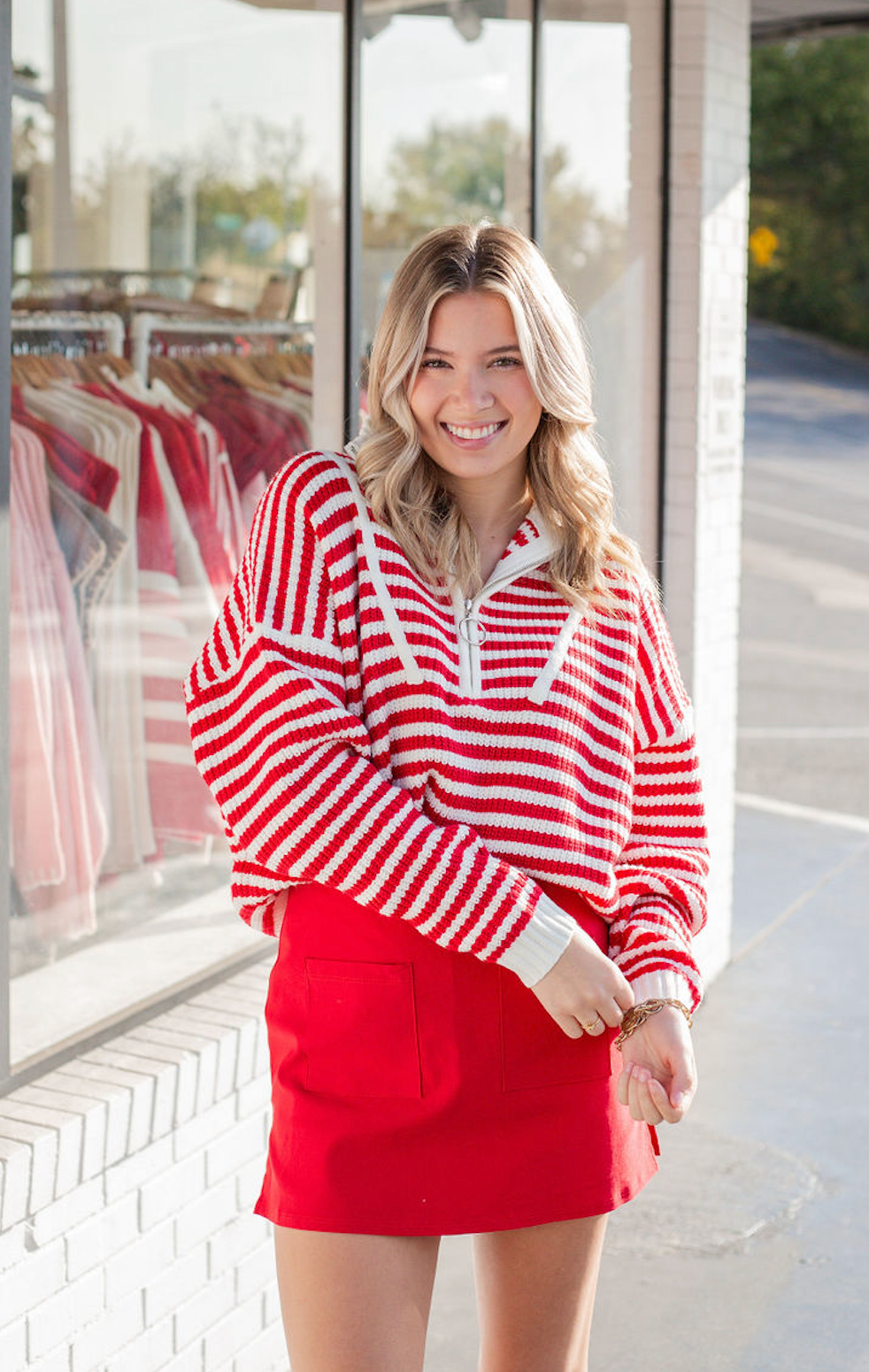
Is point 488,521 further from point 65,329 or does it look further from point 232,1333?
point 65,329

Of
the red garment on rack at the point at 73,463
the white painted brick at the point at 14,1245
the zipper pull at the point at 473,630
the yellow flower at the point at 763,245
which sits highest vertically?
the yellow flower at the point at 763,245

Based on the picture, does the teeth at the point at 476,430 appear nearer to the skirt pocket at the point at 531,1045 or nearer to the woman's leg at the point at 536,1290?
the skirt pocket at the point at 531,1045

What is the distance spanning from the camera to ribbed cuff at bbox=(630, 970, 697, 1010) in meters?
2.11

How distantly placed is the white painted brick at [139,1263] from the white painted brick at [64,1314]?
0.09 feet

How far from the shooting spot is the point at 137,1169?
2.84 m

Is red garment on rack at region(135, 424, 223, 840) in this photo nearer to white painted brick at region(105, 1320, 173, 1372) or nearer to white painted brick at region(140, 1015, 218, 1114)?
white painted brick at region(140, 1015, 218, 1114)

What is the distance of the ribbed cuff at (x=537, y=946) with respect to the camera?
1.96 meters

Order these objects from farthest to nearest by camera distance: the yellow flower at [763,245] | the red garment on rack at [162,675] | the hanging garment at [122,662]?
the yellow flower at [763,245] → the red garment on rack at [162,675] → the hanging garment at [122,662]

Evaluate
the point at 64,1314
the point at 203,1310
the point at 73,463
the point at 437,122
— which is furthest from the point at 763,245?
the point at 64,1314

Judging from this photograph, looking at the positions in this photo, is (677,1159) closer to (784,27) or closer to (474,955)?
(474,955)

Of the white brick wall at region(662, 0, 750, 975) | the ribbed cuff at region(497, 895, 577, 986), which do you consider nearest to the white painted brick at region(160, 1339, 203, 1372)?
the ribbed cuff at region(497, 895, 577, 986)

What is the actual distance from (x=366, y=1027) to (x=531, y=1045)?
0.19 m

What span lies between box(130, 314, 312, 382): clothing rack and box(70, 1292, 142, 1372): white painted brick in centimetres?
194

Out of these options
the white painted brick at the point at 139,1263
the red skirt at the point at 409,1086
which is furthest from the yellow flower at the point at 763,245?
the red skirt at the point at 409,1086
